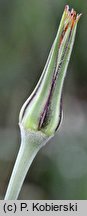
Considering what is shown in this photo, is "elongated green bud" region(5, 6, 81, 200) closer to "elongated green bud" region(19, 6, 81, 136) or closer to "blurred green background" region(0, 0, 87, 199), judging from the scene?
"elongated green bud" region(19, 6, 81, 136)

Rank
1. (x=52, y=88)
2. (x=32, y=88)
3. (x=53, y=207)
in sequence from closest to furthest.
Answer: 1. (x=52, y=88)
2. (x=53, y=207)
3. (x=32, y=88)

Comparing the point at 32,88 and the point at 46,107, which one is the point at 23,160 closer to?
the point at 46,107

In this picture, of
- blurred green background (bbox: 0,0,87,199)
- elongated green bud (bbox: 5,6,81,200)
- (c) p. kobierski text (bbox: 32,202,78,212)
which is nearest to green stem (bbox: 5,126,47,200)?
elongated green bud (bbox: 5,6,81,200)

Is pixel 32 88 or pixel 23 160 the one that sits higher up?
pixel 32 88

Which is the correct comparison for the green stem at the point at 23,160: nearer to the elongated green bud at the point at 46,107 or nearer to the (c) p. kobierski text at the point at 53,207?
the elongated green bud at the point at 46,107

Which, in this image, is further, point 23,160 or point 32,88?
point 32,88

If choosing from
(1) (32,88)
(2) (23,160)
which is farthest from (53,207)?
(1) (32,88)
